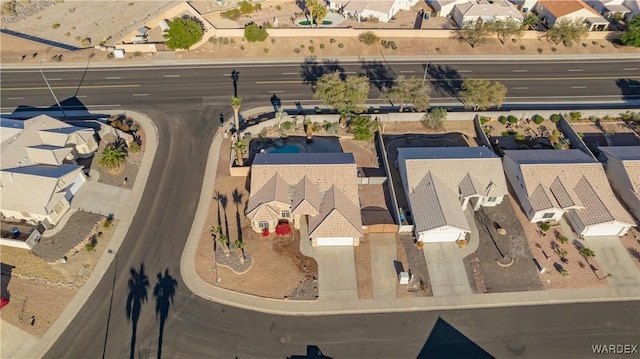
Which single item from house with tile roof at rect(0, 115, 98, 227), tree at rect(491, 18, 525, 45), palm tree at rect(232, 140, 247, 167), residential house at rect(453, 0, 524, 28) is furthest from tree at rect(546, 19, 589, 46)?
house with tile roof at rect(0, 115, 98, 227)

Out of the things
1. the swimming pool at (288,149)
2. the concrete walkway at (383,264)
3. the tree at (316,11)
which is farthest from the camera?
the tree at (316,11)

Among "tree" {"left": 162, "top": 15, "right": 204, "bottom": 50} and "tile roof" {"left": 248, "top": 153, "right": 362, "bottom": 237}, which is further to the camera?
"tree" {"left": 162, "top": 15, "right": 204, "bottom": 50}

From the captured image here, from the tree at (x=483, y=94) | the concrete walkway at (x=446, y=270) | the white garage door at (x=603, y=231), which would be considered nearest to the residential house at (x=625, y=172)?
the white garage door at (x=603, y=231)

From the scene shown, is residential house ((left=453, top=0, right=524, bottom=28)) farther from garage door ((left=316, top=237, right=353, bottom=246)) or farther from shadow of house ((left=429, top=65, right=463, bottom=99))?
garage door ((left=316, top=237, right=353, bottom=246))

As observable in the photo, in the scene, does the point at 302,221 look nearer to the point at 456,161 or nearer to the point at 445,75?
the point at 456,161

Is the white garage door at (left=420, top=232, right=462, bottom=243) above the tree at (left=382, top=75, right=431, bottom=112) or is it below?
below

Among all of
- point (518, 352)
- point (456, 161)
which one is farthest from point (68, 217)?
point (518, 352)

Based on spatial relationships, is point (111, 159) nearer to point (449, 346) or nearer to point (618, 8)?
point (449, 346)

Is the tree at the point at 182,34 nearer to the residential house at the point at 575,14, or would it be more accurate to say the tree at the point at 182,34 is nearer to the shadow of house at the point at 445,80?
the shadow of house at the point at 445,80

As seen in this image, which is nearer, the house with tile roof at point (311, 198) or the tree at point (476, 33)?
the house with tile roof at point (311, 198)
